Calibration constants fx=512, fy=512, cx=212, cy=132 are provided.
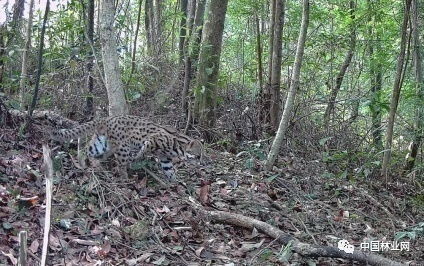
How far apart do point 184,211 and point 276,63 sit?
15.9ft

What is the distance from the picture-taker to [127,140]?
766cm

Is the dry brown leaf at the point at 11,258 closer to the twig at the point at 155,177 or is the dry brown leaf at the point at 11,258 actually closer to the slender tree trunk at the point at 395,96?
the twig at the point at 155,177

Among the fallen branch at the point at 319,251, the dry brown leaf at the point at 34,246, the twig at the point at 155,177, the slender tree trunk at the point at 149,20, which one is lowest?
the fallen branch at the point at 319,251

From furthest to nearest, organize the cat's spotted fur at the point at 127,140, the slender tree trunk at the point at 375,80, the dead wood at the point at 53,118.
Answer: the slender tree trunk at the point at 375,80 < the dead wood at the point at 53,118 < the cat's spotted fur at the point at 127,140

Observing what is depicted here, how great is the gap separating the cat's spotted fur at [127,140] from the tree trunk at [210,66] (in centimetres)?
234

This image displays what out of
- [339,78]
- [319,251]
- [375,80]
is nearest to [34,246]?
[319,251]

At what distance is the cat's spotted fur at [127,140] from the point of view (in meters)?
7.57

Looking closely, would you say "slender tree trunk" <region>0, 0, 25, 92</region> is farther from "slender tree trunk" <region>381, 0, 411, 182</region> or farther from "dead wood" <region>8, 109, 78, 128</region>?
"slender tree trunk" <region>381, 0, 411, 182</region>

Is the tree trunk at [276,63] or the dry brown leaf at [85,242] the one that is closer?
the dry brown leaf at [85,242]

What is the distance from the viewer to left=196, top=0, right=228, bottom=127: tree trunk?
10.1 m

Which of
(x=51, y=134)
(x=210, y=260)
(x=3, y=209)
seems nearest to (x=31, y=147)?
(x=51, y=134)

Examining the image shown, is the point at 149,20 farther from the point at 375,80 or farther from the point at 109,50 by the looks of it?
the point at 109,50

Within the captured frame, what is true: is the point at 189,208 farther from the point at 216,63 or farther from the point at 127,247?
the point at 216,63

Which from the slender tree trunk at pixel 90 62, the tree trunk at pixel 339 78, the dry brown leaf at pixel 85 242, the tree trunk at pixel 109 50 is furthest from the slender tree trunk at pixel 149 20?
the dry brown leaf at pixel 85 242
